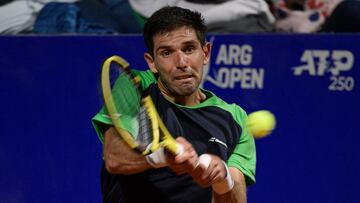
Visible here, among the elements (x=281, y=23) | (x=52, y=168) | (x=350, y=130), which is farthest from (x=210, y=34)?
(x=52, y=168)

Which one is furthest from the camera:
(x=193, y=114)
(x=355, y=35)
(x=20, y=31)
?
(x=20, y=31)

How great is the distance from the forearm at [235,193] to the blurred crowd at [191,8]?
1.68 metres

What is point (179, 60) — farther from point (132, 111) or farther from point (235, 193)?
point (235, 193)

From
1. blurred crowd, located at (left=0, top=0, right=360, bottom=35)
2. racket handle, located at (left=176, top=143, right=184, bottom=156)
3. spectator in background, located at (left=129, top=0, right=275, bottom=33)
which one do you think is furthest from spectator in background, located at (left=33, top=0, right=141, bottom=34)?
racket handle, located at (left=176, top=143, right=184, bottom=156)

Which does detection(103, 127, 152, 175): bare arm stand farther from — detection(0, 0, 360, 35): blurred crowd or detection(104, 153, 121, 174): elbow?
detection(0, 0, 360, 35): blurred crowd

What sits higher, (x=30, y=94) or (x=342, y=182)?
(x=30, y=94)

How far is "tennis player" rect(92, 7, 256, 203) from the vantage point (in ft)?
8.52

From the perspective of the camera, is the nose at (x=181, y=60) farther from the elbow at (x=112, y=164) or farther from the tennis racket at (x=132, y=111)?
the elbow at (x=112, y=164)

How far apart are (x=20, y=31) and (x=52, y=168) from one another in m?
0.81

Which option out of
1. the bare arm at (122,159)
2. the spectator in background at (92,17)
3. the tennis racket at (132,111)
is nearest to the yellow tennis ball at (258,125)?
the tennis racket at (132,111)

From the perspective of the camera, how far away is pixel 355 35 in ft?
13.6

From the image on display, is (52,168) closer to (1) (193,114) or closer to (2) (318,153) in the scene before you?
(2) (318,153)

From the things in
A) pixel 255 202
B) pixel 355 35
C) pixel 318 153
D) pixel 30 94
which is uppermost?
pixel 355 35

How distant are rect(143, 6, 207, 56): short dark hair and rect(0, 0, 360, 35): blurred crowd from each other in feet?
5.18
